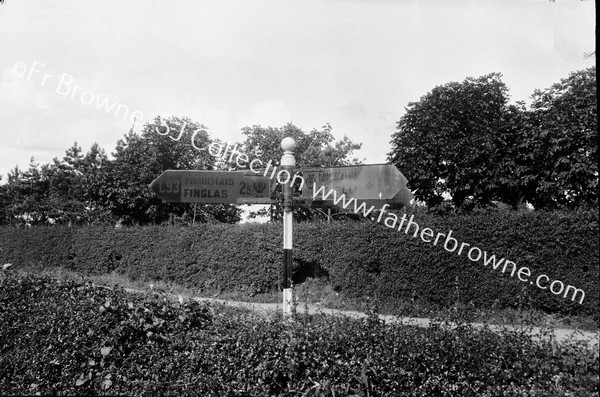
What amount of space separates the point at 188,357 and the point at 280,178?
2.51m

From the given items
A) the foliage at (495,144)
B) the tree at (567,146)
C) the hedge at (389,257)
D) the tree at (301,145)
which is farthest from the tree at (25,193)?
A: the tree at (567,146)

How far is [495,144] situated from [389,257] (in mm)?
13224

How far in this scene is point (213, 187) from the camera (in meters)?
6.16

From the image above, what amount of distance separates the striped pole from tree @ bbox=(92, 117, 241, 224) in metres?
19.0

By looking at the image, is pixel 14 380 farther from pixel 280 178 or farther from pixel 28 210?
pixel 28 210

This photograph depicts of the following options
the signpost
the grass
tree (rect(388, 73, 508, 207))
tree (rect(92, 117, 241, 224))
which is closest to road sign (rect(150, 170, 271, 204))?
the signpost

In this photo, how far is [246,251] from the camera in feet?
44.8

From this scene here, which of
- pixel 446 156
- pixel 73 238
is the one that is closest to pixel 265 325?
pixel 73 238

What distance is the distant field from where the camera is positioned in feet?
13.3

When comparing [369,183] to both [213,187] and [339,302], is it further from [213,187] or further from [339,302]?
[339,302]

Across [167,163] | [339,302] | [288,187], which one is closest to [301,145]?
[167,163]

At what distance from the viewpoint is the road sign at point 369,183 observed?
225 inches

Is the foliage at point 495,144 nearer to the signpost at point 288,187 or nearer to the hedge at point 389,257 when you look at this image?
the hedge at point 389,257

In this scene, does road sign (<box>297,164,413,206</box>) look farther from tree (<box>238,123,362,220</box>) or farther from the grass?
tree (<box>238,123,362,220</box>)
